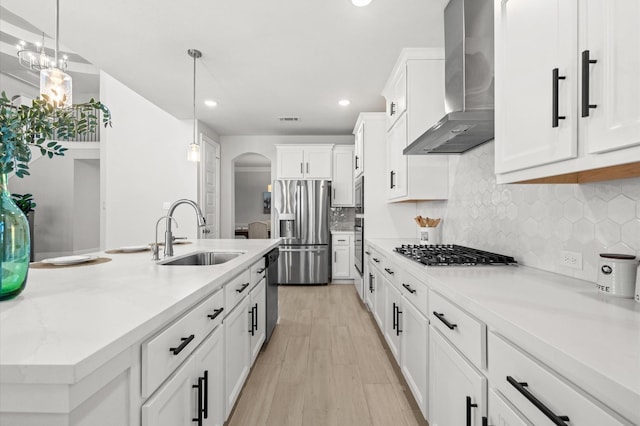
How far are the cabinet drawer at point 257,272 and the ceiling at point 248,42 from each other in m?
1.90

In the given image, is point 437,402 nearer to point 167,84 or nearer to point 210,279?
point 210,279

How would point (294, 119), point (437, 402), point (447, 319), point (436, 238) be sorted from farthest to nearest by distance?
point (294, 119), point (436, 238), point (437, 402), point (447, 319)

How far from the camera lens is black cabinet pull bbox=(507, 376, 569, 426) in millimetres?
676

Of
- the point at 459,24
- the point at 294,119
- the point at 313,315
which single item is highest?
the point at 294,119

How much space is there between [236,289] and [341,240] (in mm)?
3744

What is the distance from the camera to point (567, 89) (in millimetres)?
994

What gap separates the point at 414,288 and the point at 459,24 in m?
1.60

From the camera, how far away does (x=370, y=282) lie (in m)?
3.55

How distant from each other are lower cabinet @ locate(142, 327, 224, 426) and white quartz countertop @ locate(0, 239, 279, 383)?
224 mm

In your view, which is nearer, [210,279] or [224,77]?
[210,279]

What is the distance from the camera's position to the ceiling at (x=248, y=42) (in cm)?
241

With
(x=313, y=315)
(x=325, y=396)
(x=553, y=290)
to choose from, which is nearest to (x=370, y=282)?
(x=313, y=315)

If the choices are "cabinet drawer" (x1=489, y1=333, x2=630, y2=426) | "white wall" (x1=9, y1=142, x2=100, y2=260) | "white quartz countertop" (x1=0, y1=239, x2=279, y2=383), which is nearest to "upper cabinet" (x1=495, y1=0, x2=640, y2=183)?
"cabinet drawer" (x1=489, y1=333, x2=630, y2=426)

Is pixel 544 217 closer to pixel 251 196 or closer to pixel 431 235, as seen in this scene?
pixel 431 235
